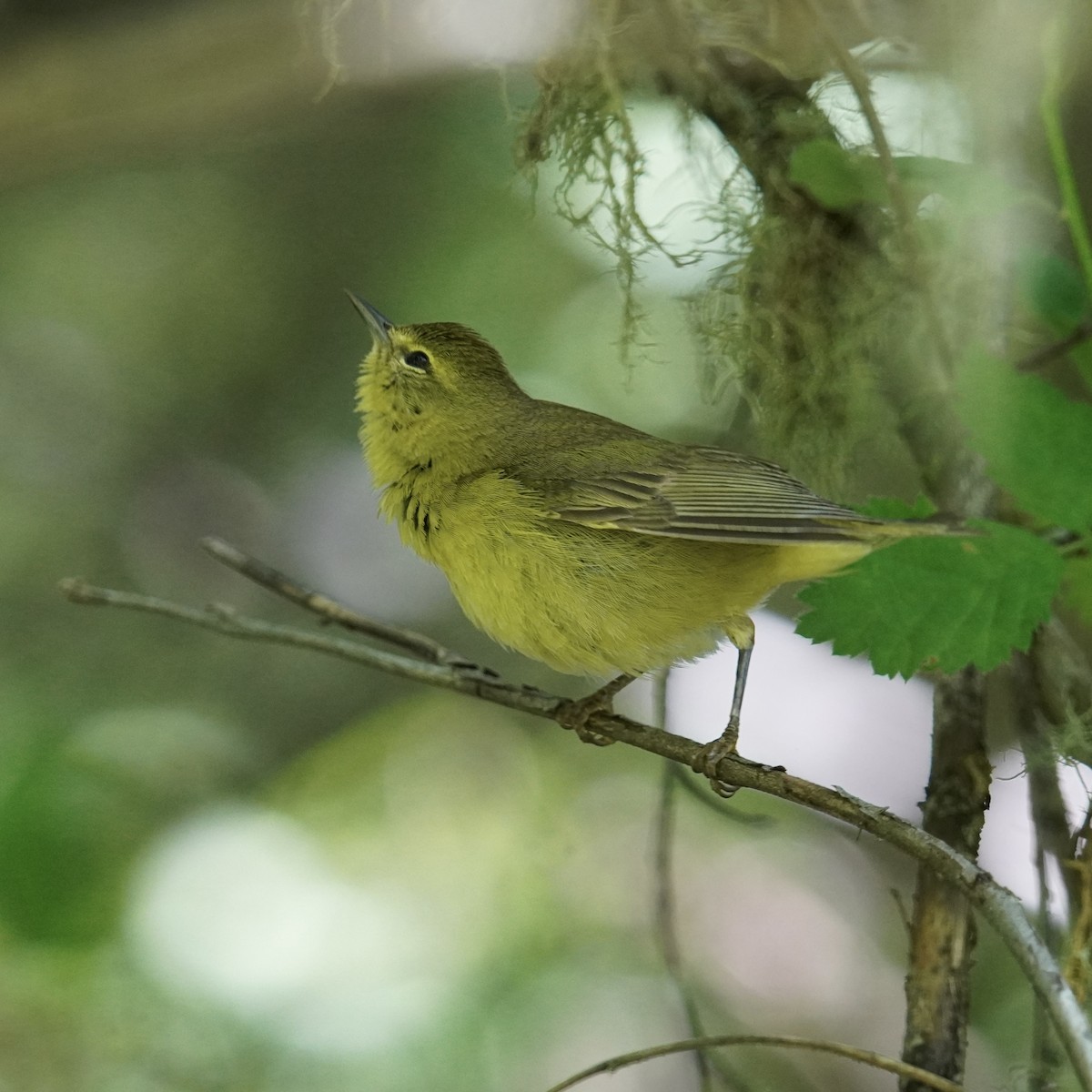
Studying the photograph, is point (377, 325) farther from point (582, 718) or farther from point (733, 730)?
point (733, 730)

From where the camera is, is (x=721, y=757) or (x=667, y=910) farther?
(x=667, y=910)

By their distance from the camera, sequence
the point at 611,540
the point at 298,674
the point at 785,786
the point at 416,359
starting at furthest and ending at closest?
the point at 298,674 → the point at 416,359 → the point at 611,540 → the point at 785,786

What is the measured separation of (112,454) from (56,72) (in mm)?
2141

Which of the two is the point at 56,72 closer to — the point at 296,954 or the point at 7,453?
the point at 7,453

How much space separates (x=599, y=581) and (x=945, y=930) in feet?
3.46

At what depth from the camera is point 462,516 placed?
3068 millimetres

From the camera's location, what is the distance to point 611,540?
9.93 feet

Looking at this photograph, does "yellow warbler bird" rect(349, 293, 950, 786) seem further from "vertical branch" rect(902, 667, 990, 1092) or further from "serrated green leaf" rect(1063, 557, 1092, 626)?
"vertical branch" rect(902, 667, 990, 1092)

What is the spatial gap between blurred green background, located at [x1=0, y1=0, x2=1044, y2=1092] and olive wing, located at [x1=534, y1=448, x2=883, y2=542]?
37 centimetres

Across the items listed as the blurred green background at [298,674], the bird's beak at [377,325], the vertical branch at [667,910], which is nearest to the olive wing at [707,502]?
the blurred green background at [298,674]

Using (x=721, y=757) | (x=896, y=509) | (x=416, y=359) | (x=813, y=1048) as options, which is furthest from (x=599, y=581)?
(x=813, y=1048)

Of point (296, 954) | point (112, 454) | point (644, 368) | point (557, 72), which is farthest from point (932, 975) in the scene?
point (112, 454)

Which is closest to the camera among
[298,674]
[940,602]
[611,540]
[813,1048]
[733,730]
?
[813,1048]

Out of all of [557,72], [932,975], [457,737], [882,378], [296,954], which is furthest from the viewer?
[457,737]
